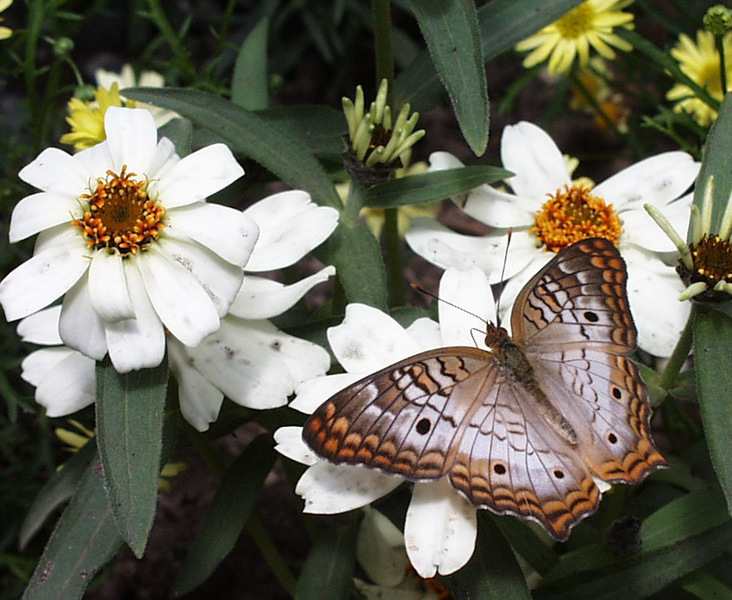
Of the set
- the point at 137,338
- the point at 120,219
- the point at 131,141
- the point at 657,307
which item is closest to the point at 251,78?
the point at 131,141

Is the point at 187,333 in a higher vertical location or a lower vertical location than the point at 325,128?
lower

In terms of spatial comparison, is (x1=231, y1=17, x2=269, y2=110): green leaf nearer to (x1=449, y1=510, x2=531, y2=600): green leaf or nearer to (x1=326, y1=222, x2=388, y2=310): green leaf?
(x1=326, y1=222, x2=388, y2=310): green leaf

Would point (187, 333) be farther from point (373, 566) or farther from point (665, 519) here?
point (665, 519)

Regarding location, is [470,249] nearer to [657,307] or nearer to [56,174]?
[657,307]

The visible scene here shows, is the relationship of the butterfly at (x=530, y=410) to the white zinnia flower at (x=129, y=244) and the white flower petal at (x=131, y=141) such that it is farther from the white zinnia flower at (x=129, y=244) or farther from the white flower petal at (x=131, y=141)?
the white flower petal at (x=131, y=141)

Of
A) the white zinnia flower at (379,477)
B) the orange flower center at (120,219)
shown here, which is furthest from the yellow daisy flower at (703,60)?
the orange flower center at (120,219)

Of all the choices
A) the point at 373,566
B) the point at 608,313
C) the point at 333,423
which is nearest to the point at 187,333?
the point at 333,423

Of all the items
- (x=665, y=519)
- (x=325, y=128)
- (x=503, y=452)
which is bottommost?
(x=665, y=519)
